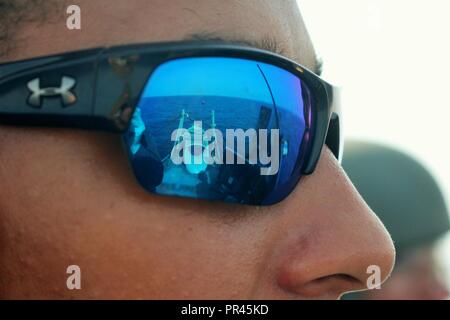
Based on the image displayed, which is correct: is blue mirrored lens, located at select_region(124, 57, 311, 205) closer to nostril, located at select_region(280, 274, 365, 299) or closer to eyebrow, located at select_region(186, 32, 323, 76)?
eyebrow, located at select_region(186, 32, 323, 76)

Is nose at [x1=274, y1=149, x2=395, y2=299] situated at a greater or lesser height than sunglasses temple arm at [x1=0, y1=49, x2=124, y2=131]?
lesser

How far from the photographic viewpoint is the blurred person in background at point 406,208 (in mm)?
4688

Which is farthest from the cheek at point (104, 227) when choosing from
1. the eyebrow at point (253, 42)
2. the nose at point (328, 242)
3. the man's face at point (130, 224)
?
the eyebrow at point (253, 42)

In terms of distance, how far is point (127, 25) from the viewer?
161 centimetres

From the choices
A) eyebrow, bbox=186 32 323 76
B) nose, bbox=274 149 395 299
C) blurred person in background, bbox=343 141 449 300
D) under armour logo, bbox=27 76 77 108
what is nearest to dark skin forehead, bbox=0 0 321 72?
eyebrow, bbox=186 32 323 76

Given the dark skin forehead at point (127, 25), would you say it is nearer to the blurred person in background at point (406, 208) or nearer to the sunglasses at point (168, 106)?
the sunglasses at point (168, 106)

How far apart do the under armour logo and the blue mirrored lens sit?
172mm

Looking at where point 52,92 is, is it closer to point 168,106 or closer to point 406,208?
point 168,106

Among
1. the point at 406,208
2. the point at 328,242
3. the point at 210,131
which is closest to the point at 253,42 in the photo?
the point at 210,131

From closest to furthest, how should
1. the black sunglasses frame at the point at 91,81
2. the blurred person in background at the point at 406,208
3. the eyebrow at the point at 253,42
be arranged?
the black sunglasses frame at the point at 91,81
the eyebrow at the point at 253,42
the blurred person in background at the point at 406,208

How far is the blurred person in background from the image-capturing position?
4.69 meters

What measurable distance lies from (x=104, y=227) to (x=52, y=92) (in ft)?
1.20

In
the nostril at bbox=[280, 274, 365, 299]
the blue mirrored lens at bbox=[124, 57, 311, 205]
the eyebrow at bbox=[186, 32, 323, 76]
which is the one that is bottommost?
the nostril at bbox=[280, 274, 365, 299]

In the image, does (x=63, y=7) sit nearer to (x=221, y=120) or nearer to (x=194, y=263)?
(x=221, y=120)
